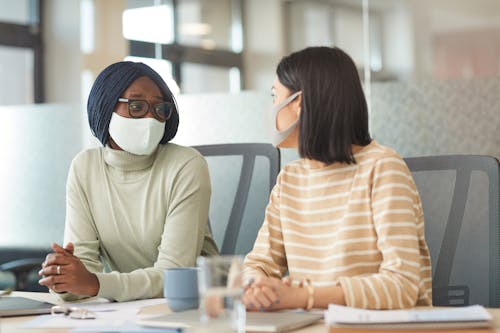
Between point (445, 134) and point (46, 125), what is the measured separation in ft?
6.33

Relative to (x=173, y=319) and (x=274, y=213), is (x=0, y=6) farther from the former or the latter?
(x=173, y=319)

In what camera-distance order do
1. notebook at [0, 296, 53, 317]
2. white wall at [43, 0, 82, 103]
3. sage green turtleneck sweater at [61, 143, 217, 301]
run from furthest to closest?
white wall at [43, 0, 82, 103] → sage green turtleneck sweater at [61, 143, 217, 301] → notebook at [0, 296, 53, 317]

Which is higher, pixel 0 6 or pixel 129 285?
pixel 0 6

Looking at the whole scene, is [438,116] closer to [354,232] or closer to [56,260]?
[354,232]

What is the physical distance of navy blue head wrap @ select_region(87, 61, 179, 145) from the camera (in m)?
2.21

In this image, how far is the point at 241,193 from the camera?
99.3 inches

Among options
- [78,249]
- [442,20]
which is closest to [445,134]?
[442,20]

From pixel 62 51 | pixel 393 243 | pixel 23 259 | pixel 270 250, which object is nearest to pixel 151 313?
pixel 270 250

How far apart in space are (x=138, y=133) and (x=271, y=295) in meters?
0.86

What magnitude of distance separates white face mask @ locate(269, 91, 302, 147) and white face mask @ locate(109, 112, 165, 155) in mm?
481

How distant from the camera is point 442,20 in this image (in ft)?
9.53

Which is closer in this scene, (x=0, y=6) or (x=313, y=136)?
(x=313, y=136)

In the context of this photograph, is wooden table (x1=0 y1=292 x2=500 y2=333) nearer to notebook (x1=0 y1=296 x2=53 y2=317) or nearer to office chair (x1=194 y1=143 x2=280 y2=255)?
notebook (x1=0 y1=296 x2=53 y2=317)

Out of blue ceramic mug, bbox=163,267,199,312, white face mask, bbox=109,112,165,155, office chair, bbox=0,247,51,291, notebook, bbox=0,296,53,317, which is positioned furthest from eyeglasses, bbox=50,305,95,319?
office chair, bbox=0,247,51,291
